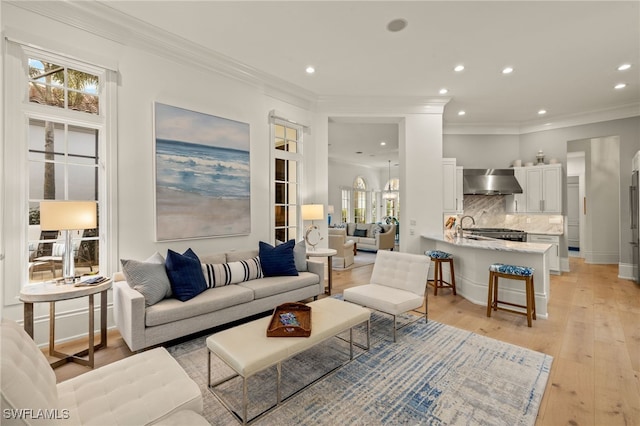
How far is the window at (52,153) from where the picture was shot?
2592 mm

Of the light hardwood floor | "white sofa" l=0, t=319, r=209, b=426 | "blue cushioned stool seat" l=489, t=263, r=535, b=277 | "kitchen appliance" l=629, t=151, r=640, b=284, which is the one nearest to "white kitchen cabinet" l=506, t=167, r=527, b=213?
"kitchen appliance" l=629, t=151, r=640, b=284

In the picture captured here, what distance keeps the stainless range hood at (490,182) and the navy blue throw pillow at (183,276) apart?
19.1 feet

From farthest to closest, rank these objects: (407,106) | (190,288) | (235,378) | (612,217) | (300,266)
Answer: (612,217) → (407,106) → (300,266) → (190,288) → (235,378)

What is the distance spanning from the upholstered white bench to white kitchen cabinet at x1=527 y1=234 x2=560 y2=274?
17.5ft

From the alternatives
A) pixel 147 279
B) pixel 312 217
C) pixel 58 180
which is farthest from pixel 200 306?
pixel 312 217

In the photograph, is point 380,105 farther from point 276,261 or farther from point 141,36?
point 141,36

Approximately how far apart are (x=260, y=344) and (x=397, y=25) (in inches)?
134

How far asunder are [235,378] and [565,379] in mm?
2588

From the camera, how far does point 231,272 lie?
348 cm

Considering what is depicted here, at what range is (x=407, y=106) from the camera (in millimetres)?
5285

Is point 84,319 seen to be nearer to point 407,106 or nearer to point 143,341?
point 143,341

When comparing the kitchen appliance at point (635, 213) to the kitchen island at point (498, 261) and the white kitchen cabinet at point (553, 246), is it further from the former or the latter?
the kitchen island at point (498, 261)

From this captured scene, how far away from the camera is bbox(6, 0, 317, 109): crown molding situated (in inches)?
110

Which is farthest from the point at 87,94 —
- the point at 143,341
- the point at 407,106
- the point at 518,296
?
the point at 518,296
